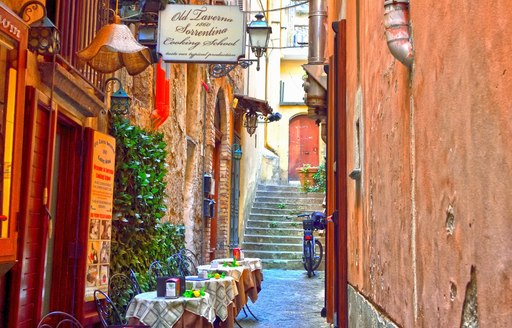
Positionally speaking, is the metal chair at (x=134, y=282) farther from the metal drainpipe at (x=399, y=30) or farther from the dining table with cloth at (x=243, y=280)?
the metal drainpipe at (x=399, y=30)

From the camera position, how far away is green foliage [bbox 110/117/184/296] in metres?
6.55

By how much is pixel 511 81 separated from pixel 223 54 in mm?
5416

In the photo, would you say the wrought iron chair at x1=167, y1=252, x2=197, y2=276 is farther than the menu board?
Yes

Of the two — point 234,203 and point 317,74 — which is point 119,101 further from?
point 234,203

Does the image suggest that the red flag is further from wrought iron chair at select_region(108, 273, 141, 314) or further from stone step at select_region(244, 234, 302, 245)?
stone step at select_region(244, 234, 302, 245)

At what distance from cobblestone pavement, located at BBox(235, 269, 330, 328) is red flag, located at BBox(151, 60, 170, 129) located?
9.16 feet

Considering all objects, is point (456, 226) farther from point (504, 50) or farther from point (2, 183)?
point (2, 183)

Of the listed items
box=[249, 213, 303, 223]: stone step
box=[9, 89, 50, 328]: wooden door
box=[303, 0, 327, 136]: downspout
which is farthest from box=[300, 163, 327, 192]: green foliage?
box=[9, 89, 50, 328]: wooden door

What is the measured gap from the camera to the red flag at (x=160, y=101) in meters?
8.01

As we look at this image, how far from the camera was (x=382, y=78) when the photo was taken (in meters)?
2.78

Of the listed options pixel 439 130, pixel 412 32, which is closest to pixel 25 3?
pixel 412 32

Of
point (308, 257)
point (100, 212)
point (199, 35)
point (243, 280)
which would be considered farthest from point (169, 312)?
point (308, 257)

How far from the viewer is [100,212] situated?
5.82m

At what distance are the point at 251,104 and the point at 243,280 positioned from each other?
7014 mm
